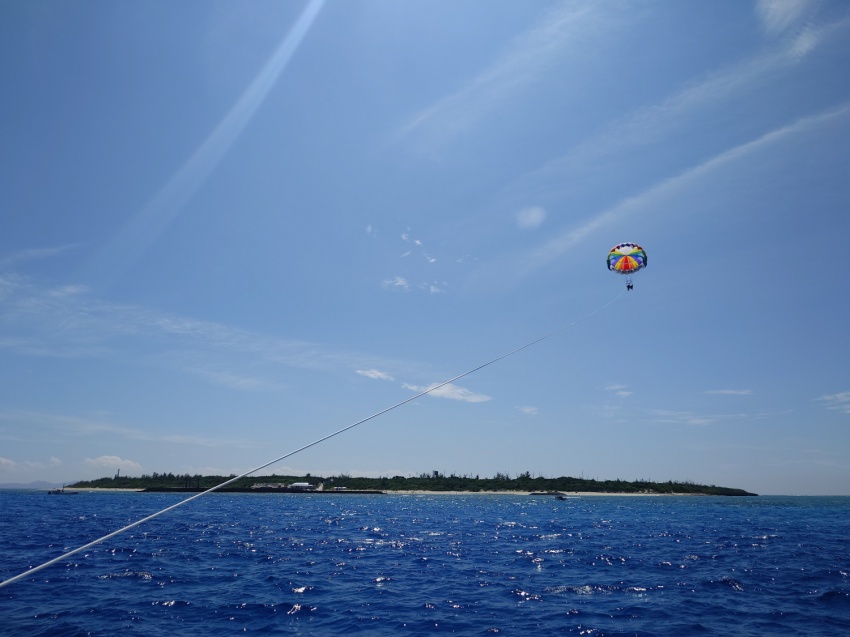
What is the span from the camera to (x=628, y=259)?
3906 cm

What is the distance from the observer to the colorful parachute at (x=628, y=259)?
38.7 meters

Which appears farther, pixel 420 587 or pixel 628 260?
pixel 628 260

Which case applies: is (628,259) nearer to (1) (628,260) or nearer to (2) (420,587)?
(1) (628,260)

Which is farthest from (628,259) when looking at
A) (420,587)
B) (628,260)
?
(420,587)

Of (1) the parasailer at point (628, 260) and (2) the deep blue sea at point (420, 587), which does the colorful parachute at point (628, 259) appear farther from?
(2) the deep blue sea at point (420, 587)

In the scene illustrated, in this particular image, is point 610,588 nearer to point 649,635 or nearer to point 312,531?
point 649,635

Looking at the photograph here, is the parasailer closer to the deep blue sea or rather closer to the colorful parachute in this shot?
the colorful parachute

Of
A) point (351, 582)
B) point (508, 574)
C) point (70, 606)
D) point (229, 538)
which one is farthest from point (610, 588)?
point (229, 538)

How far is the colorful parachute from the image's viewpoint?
38719 millimetres

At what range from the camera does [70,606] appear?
17672mm

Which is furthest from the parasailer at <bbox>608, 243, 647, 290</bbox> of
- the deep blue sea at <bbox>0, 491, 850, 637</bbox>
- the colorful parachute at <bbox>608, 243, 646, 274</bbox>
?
the deep blue sea at <bbox>0, 491, 850, 637</bbox>

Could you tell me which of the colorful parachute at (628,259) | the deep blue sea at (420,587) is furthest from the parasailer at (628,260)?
the deep blue sea at (420,587)

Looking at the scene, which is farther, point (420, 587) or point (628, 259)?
point (628, 259)

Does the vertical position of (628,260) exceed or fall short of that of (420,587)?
it exceeds it
